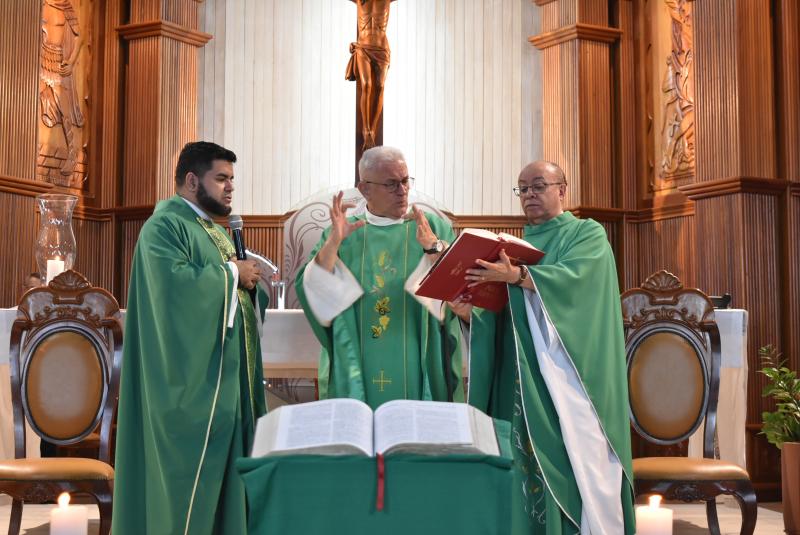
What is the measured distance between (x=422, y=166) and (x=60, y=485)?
193 inches

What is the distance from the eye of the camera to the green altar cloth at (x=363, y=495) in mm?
1958

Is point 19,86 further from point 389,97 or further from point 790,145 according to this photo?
point 790,145

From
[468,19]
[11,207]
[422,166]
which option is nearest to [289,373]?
[11,207]

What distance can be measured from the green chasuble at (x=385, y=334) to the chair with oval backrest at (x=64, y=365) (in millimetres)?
1132

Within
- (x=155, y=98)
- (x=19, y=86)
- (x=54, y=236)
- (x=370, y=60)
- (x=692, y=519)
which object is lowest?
(x=692, y=519)

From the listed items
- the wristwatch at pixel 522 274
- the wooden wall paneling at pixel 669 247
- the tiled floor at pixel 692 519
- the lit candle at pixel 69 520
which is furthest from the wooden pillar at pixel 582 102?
the lit candle at pixel 69 520

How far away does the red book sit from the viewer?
328 cm

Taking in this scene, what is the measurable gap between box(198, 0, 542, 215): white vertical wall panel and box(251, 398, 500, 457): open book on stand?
20.3 feet

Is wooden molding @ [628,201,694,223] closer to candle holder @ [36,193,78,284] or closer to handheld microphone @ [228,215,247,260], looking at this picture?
candle holder @ [36,193,78,284]

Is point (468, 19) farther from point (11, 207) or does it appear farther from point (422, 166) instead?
point (11, 207)

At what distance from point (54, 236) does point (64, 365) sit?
1192mm

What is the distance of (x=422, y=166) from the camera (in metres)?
8.28

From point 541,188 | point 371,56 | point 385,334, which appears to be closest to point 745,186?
point 371,56

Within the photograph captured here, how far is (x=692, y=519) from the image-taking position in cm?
558
